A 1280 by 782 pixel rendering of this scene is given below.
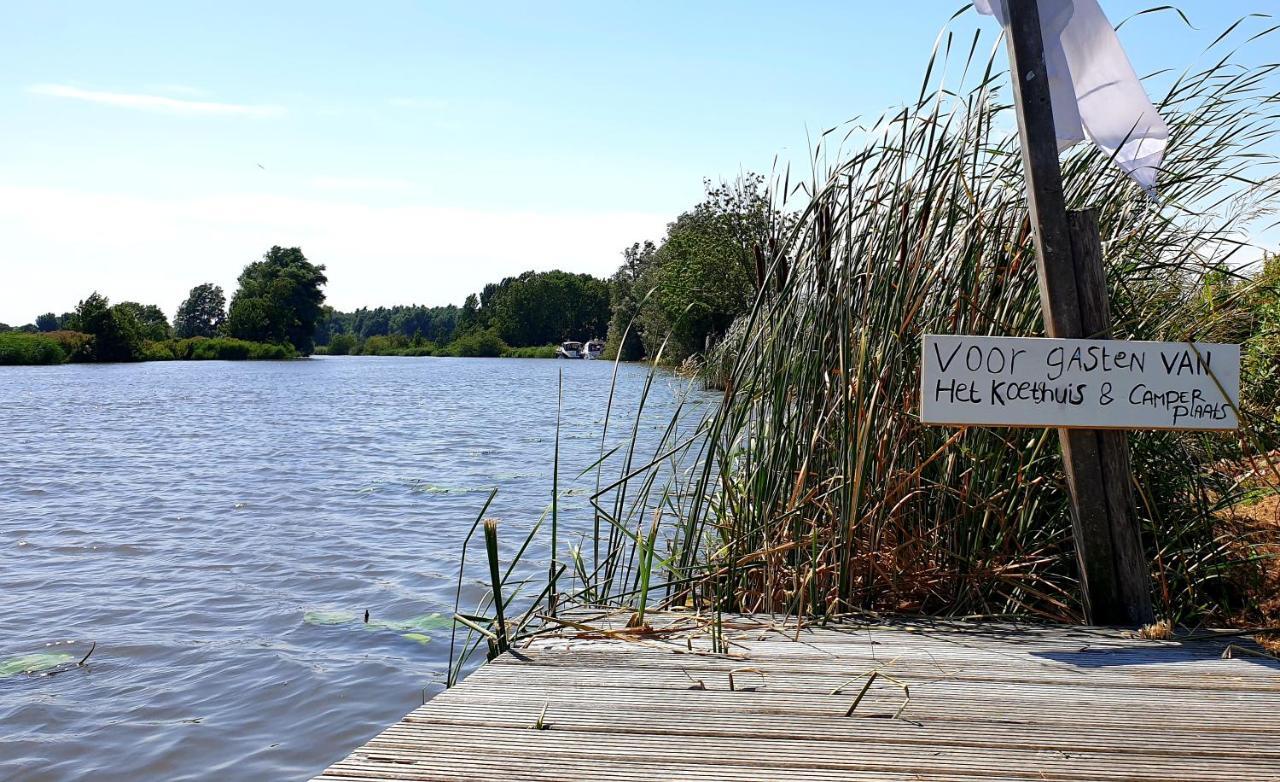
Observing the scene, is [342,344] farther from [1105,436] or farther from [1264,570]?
[1105,436]

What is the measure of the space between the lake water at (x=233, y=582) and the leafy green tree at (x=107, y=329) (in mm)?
32463

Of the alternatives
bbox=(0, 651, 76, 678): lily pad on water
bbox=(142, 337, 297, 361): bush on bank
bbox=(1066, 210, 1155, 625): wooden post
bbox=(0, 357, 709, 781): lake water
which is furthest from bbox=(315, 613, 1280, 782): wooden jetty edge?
bbox=(142, 337, 297, 361): bush on bank

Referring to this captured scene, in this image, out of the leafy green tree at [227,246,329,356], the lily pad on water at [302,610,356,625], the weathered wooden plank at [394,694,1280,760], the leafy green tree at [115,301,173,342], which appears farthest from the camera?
the leafy green tree at [227,246,329,356]

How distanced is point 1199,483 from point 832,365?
1.06 meters

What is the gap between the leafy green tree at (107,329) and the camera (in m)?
43.6

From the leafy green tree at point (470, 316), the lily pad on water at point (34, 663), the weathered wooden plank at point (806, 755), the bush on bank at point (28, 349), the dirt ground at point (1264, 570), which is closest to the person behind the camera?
the weathered wooden plank at point (806, 755)

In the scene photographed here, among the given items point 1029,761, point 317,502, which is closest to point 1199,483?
point 1029,761

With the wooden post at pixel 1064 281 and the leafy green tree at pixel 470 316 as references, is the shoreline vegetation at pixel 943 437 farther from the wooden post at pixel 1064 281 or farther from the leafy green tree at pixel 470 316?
the leafy green tree at pixel 470 316

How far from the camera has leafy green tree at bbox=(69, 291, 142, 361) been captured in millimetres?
43594

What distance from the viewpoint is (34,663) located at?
14.1ft

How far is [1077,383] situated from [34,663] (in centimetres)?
440

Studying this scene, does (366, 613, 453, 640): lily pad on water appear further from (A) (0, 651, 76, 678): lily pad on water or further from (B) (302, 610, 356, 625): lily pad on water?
(A) (0, 651, 76, 678): lily pad on water

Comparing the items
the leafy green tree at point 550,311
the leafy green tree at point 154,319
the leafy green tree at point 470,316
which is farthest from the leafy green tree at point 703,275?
the leafy green tree at point 470,316

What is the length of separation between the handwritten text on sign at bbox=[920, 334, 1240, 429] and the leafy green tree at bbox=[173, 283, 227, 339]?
8601cm
